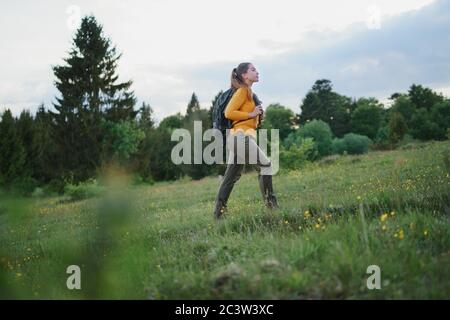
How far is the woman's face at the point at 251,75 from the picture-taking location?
21.8 ft

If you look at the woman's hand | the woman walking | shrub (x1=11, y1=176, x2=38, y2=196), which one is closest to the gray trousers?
the woman walking

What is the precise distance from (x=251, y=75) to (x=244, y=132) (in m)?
0.93

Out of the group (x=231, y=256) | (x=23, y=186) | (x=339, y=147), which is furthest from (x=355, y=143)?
(x=23, y=186)

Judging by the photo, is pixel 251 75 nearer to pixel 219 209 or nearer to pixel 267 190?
pixel 267 190

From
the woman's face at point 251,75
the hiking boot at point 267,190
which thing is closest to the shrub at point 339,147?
Result: the hiking boot at point 267,190

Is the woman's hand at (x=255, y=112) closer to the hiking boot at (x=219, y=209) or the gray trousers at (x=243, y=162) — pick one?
the gray trousers at (x=243, y=162)

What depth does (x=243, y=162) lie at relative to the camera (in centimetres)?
689

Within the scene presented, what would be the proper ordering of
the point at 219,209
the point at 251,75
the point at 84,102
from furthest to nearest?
the point at 84,102 < the point at 219,209 < the point at 251,75

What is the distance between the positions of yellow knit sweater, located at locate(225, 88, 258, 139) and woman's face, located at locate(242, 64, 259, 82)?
7.3 inches

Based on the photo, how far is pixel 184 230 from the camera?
6785mm

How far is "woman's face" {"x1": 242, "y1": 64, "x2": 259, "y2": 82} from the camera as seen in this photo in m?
6.66

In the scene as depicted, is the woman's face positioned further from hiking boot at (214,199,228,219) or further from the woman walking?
hiking boot at (214,199,228,219)

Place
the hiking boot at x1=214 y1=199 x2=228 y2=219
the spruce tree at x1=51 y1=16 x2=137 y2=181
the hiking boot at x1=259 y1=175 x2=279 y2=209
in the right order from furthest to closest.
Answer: the spruce tree at x1=51 y1=16 x2=137 y2=181 → the hiking boot at x1=214 y1=199 x2=228 y2=219 → the hiking boot at x1=259 y1=175 x2=279 y2=209
